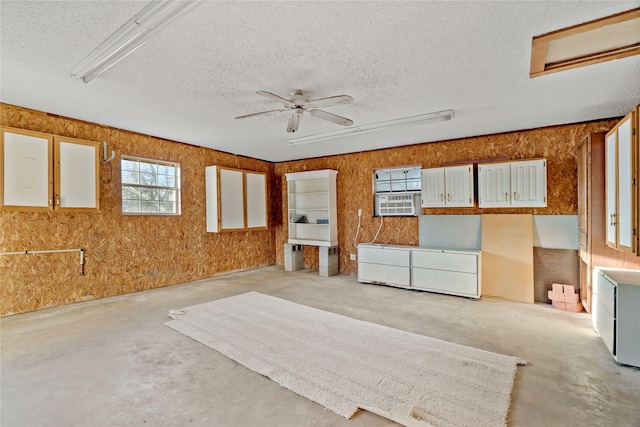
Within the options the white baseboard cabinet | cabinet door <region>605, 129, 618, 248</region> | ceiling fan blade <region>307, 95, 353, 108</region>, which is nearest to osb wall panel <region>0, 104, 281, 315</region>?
the white baseboard cabinet

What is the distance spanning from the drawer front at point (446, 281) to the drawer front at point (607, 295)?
1582 mm

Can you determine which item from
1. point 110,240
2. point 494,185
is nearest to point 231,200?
point 110,240

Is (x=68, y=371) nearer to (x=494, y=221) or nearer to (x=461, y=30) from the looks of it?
(x=461, y=30)

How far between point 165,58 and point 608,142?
176 inches

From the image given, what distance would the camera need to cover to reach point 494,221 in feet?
15.6

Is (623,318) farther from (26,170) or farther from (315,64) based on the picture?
(26,170)

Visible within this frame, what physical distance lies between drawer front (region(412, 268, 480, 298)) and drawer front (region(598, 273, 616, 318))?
5.19 feet

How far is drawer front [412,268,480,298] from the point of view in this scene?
4.58m

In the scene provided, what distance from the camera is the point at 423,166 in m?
5.54

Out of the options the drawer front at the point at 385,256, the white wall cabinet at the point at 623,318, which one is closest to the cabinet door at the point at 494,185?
the drawer front at the point at 385,256

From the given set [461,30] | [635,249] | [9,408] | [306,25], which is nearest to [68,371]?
[9,408]

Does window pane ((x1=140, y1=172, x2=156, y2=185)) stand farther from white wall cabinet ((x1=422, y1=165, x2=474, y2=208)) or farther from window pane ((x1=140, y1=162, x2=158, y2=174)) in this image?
white wall cabinet ((x1=422, y1=165, x2=474, y2=208))

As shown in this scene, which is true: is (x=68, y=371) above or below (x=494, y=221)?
below

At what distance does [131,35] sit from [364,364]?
3.10 meters
